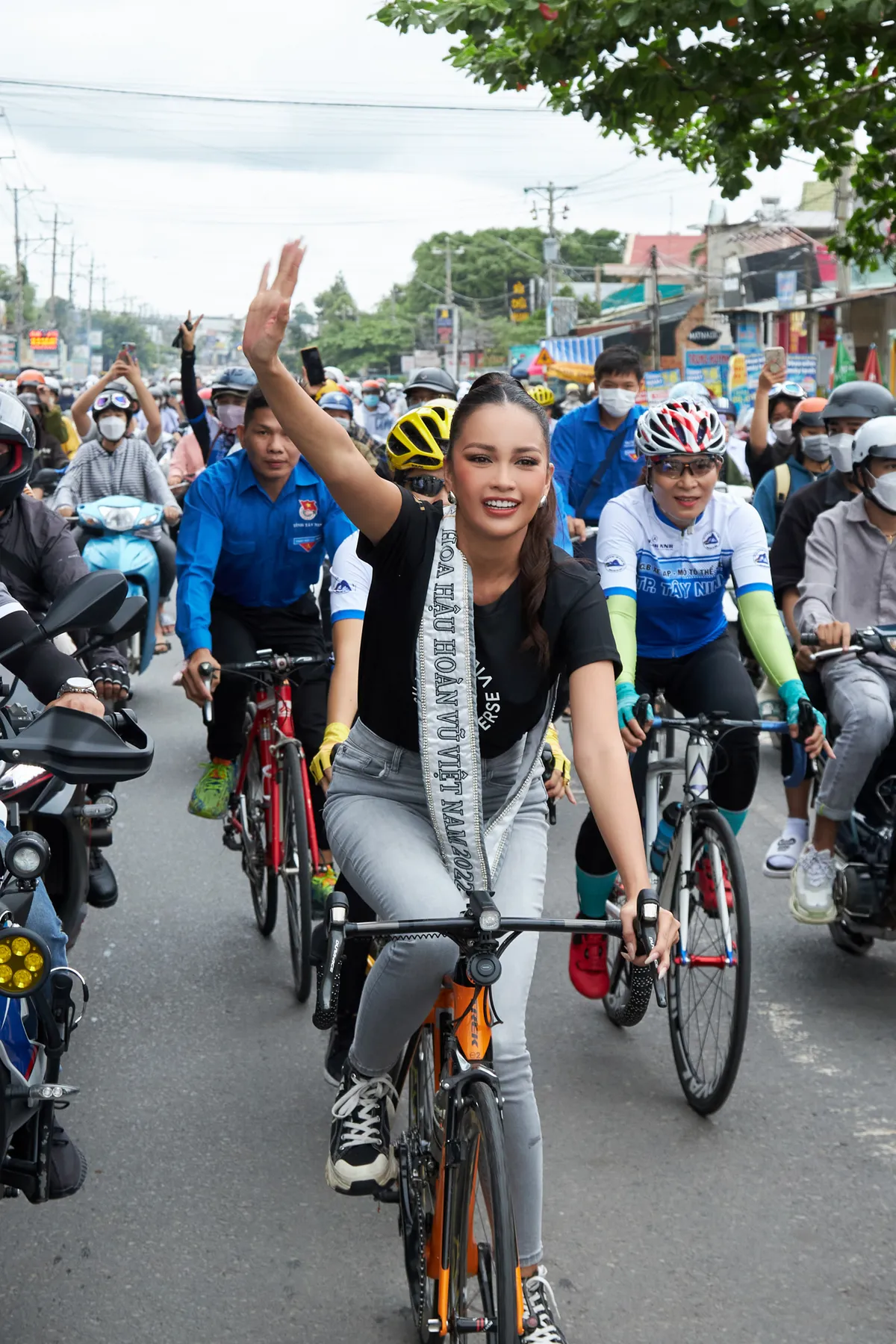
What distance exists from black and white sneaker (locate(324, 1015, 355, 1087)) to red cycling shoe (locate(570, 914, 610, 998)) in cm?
127

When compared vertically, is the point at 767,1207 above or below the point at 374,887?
below

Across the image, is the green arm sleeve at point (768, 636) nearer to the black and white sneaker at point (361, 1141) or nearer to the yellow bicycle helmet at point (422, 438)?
the yellow bicycle helmet at point (422, 438)

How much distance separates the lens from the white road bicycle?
4.74m

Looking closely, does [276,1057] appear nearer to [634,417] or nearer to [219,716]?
[219,716]

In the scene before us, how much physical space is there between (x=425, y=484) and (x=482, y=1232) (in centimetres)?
269

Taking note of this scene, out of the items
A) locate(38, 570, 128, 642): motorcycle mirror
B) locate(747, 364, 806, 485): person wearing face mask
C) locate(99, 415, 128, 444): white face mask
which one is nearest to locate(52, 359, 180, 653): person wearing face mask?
locate(99, 415, 128, 444): white face mask

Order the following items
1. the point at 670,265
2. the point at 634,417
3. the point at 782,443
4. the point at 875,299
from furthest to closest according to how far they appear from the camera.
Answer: the point at 670,265
the point at 875,299
the point at 782,443
the point at 634,417

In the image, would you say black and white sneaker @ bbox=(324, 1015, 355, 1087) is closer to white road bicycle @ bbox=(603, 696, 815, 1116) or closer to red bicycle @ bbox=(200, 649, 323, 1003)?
white road bicycle @ bbox=(603, 696, 815, 1116)

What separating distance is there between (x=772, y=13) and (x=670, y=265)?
238 ft

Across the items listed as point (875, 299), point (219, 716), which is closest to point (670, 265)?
point (875, 299)

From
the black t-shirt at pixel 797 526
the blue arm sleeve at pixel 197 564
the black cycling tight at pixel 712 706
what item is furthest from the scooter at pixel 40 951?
the black t-shirt at pixel 797 526

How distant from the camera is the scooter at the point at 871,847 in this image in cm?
581

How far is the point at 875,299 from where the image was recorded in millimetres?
37000

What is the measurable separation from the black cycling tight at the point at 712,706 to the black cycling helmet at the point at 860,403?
303 cm
